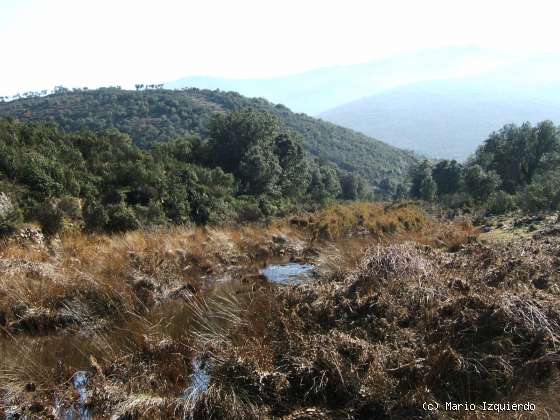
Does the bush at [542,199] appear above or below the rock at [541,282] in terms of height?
below

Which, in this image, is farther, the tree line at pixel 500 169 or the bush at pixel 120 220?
the tree line at pixel 500 169

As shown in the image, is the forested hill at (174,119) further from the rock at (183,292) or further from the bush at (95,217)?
the rock at (183,292)

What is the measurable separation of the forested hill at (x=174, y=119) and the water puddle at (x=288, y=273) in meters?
48.1

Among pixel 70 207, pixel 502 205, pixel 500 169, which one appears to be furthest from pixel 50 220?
pixel 500 169

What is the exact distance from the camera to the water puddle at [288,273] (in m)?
6.47

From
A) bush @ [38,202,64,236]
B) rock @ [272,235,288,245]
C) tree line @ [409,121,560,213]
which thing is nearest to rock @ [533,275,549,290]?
rock @ [272,235,288,245]

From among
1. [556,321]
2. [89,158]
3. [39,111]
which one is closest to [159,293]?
[556,321]

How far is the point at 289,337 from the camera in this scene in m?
4.29

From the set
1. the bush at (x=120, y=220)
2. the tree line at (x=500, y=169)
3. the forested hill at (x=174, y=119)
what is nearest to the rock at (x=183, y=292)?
the bush at (x=120, y=220)

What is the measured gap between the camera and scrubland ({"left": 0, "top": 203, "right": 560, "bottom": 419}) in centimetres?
364

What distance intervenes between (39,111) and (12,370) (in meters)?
72.7

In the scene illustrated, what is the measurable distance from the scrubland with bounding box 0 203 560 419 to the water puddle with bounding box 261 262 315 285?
0.24m

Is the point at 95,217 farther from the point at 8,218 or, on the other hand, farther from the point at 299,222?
the point at 299,222

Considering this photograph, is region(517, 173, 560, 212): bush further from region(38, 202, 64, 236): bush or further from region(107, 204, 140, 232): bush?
region(38, 202, 64, 236): bush
